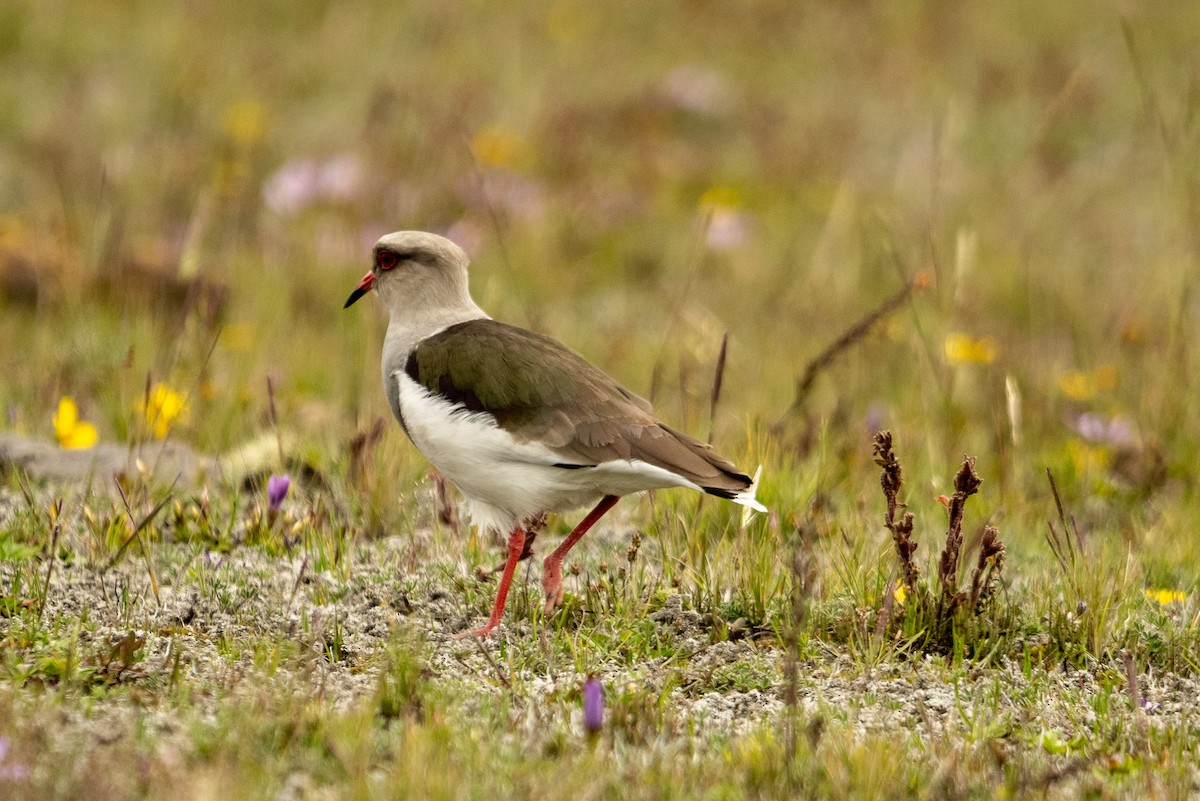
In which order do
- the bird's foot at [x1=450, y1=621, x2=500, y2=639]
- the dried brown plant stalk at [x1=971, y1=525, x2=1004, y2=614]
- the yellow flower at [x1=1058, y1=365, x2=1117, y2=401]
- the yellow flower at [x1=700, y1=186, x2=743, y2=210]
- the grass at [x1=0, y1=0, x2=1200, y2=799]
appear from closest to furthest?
the grass at [x1=0, y1=0, x2=1200, y2=799]
the dried brown plant stalk at [x1=971, y1=525, x2=1004, y2=614]
the bird's foot at [x1=450, y1=621, x2=500, y2=639]
the yellow flower at [x1=1058, y1=365, x2=1117, y2=401]
the yellow flower at [x1=700, y1=186, x2=743, y2=210]

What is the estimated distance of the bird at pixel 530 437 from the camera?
13.0 feet

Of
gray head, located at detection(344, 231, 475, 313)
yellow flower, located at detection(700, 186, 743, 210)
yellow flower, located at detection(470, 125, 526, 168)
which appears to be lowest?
gray head, located at detection(344, 231, 475, 313)

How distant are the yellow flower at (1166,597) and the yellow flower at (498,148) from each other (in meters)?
6.84

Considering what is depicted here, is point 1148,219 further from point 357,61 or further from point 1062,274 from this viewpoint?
point 357,61

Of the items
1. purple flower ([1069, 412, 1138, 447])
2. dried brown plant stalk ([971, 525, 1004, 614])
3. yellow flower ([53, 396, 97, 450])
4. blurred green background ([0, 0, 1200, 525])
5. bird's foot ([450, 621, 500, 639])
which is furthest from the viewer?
purple flower ([1069, 412, 1138, 447])

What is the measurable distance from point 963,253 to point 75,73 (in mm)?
8736

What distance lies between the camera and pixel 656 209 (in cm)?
1064

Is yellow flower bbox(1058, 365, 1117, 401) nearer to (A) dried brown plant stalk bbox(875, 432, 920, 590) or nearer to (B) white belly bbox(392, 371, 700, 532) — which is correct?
(A) dried brown plant stalk bbox(875, 432, 920, 590)

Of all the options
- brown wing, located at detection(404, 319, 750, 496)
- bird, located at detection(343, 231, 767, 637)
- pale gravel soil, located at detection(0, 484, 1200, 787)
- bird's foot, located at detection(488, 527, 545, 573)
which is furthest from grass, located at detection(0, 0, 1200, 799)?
brown wing, located at detection(404, 319, 750, 496)

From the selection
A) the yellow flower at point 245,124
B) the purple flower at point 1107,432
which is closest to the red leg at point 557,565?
the purple flower at point 1107,432

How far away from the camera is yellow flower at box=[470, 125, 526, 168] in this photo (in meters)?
10.6

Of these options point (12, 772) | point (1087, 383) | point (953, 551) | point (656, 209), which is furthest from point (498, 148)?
point (12, 772)

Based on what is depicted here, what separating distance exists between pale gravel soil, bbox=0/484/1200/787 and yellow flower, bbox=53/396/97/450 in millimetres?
861

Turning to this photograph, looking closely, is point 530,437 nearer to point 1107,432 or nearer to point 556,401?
point 556,401
